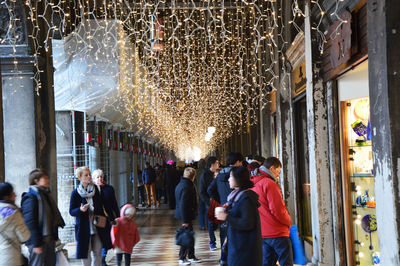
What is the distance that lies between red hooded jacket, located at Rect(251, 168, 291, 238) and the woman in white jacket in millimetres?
2286

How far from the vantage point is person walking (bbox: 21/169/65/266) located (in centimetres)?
545

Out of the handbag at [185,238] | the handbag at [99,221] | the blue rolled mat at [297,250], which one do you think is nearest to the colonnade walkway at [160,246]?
the handbag at [185,238]

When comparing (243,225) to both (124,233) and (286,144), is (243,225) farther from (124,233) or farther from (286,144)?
(286,144)

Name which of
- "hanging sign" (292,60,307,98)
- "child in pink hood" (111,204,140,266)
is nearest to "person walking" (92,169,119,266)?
"child in pink hood" (111,204,140,266)

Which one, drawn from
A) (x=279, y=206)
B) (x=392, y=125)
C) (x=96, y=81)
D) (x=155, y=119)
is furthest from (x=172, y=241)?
(x=155, y=119)

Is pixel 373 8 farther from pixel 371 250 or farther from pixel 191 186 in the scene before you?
pixel 191 186

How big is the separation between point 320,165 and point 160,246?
169 inches

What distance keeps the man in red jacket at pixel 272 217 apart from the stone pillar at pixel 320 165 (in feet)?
4.79

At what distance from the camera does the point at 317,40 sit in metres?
7.16

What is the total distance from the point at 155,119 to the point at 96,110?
28.9 ft

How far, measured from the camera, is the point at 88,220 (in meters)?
6.80

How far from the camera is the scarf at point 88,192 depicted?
22.3 feet

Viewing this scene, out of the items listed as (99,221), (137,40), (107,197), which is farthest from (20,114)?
(99,221)

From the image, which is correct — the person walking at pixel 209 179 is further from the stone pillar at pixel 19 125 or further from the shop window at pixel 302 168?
the stone pillar at pixel 19 125
